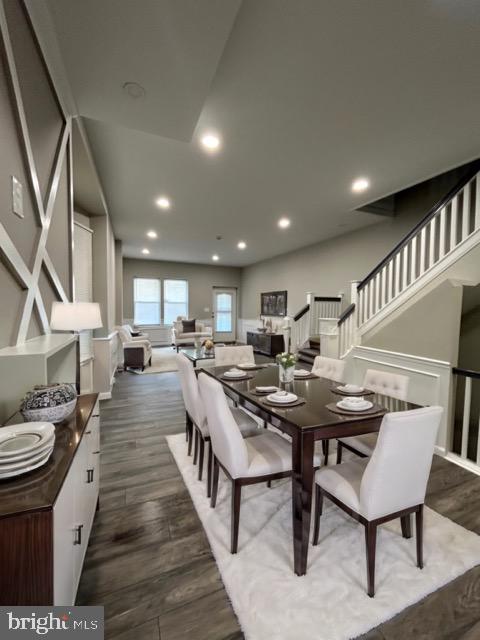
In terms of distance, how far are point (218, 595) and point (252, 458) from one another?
0.66 metres

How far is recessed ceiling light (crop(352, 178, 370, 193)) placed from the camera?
363 centimetres

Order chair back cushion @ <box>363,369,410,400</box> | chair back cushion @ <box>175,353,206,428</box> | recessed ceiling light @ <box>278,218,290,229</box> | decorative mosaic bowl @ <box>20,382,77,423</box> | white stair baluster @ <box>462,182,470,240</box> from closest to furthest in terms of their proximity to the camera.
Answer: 1. decorative mosaic bowl @ <box>20,382,77,423</box>
2. chair back cushion @ <box>363,369,410,400</box>
3. chair back cushion @ <box>175,353,206,428</box>
4. white stair baluster @ <box>462,182,470,240</box>
5. recessed ceiling light @ <box>278,218,290,229</box>

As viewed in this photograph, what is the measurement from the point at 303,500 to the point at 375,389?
4.24ft

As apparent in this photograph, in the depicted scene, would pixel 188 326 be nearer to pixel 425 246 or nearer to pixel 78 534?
pixel 425 246

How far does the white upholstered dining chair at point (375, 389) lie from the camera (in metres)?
2.02

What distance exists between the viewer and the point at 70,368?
201 cm

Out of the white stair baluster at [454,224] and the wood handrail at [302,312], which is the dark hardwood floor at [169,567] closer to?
the white stair baluster at [454,224]

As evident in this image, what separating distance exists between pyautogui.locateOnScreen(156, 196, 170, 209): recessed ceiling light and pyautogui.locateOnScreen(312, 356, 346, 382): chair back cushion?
11.2ft

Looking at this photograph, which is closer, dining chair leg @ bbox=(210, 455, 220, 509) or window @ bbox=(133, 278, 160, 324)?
dining chair leg @ bbox=(210, 455, 220, 509)

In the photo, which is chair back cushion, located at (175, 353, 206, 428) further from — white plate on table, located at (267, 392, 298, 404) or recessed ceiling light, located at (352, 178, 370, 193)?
recessed ceiling light, located at (352, 178, 370, 193)

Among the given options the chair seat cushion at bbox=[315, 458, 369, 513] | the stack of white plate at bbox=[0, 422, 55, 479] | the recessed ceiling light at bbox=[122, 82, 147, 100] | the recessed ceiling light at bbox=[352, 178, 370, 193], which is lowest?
the chair seat cushion at bbox=[315, 458, 369, 513]

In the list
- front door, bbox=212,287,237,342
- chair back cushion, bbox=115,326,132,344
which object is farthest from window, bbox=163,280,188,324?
chair back cushion, bbox=115,326,132,344

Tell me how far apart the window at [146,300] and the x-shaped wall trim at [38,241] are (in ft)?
26.0

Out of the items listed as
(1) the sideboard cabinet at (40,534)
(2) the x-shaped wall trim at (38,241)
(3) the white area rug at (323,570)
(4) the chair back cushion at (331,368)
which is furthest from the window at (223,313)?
(1) the sideboard cabinet at (40,534)
